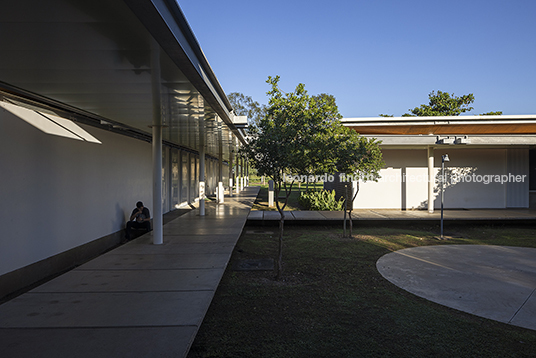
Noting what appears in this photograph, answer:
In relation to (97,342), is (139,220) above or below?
above

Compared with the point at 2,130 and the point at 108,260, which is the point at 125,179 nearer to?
the point at 108,260

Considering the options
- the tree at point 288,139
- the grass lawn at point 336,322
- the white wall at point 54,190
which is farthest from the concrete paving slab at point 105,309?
the tree at point 288,139

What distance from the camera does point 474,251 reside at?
7984 mm

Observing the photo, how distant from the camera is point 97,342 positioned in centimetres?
318

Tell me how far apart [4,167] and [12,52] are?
2.56 metres

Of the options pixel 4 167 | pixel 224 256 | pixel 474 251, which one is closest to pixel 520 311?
pixel 474 251

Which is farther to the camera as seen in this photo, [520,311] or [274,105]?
[274,105]

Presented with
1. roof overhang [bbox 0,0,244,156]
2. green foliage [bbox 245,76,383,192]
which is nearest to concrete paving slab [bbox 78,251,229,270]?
green foliage [bbox 245,76,383,192]

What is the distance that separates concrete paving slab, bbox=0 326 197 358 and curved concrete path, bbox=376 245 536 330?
380 centimetres

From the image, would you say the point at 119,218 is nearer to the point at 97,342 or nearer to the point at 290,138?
the point at 290,138

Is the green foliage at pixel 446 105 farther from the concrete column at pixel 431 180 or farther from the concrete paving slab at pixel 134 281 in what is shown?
the concrete paving slab at pixel 134 281

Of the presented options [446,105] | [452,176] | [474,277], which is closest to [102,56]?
[474,277]

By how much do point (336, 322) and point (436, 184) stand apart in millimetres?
13014

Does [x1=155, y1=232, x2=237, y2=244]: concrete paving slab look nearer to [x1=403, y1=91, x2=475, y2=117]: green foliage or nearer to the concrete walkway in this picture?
the concrete walkway
